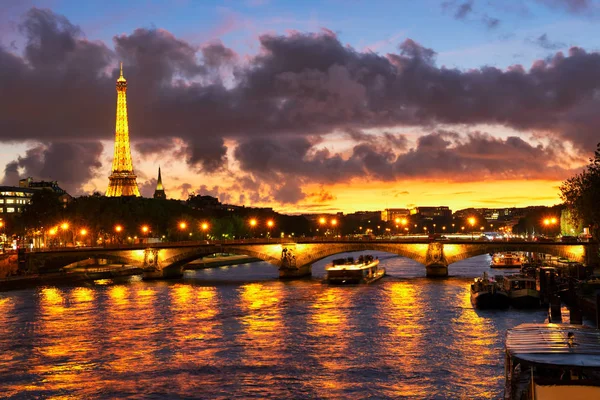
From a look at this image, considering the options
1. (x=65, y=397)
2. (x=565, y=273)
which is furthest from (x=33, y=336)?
(x=565, y=273)

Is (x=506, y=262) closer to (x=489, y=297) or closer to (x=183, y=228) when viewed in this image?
(x=489, y=297)

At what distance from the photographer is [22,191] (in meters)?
197

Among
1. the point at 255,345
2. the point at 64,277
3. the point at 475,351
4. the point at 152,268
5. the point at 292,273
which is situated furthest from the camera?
the point at 152,268

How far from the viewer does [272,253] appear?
293 feet

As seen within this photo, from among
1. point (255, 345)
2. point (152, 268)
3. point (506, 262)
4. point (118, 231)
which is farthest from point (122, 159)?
point (255, 345)

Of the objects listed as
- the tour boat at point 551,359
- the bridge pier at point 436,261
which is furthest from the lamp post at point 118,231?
the tour boat at point 551,359

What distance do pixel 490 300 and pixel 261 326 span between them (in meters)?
16.7

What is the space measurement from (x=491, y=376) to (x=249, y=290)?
133 feet

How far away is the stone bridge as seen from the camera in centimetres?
8356

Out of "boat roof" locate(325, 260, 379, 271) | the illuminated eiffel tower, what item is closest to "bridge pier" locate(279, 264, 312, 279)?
"boat roof" locate(325, 260, 379, 271)

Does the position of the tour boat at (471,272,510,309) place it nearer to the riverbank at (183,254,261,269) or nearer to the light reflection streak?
the light reflection streak

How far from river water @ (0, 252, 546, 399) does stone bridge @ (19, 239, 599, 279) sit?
18.2m

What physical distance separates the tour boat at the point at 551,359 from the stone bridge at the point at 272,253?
5699 centimetres

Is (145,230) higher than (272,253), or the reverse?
(145,230)
